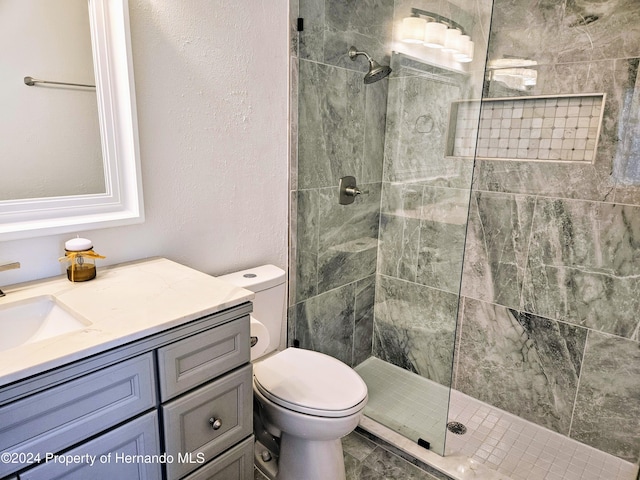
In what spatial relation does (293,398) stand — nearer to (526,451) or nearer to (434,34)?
(526,451)

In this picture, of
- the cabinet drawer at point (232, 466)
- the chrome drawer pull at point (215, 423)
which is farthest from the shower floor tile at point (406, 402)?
the chrome drawer pull at point (215, 423)

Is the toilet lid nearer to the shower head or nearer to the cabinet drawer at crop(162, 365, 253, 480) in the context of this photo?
the cabinet drawer at crop(162, 365, 253, 480)

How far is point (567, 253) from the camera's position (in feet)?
6.41

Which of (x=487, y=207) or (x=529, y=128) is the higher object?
(x=529, y=128)

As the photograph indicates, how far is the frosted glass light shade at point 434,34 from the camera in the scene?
204 cm

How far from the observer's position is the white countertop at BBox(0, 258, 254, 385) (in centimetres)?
83

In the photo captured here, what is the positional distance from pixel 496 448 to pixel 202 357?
5.19 ft

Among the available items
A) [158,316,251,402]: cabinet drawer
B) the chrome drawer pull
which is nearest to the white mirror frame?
[158,316,251,402]: cabinet drawer

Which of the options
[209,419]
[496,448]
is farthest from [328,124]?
[496,448]

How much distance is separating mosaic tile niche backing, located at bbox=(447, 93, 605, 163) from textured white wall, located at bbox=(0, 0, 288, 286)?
3.07 ft

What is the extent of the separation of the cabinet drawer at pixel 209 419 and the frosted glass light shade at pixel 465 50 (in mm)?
1685

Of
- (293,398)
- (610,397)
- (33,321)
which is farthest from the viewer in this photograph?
(610,397)

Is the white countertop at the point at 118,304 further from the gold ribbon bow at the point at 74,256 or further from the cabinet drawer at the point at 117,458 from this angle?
the cabinet drawer at the point at 117,458

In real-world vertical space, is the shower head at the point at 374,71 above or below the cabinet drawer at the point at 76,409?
above
